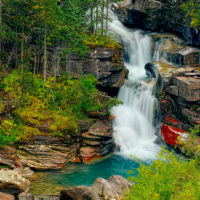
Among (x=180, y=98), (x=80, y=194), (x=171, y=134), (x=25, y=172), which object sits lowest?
(x=25, y=172)

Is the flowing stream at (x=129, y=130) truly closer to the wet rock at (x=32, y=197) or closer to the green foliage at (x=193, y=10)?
the wet rock at (x=32, y=197)

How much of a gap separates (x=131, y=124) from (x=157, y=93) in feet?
14.5

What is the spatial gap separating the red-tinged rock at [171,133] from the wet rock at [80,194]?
39.8 ft

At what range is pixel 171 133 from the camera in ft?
69.9

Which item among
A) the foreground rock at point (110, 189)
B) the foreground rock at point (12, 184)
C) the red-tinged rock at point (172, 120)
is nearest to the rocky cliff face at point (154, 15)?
the red-tinged rock at point (172, 120)

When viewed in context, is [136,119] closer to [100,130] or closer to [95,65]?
[100,130]

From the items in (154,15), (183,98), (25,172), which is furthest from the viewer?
(154,15)

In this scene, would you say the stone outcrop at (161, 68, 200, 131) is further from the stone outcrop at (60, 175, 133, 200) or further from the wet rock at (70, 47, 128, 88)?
the stone outcrop at (60, 175, 133, 200)

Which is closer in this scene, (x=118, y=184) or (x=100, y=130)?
(x=118, y=184)

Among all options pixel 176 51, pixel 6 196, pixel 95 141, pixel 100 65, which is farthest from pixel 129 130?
pixel 6 196

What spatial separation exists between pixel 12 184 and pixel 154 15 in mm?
33023

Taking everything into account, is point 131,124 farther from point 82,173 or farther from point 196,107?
point 82,173

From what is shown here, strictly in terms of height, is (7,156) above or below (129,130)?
above

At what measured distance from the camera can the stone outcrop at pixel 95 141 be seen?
17659mm
